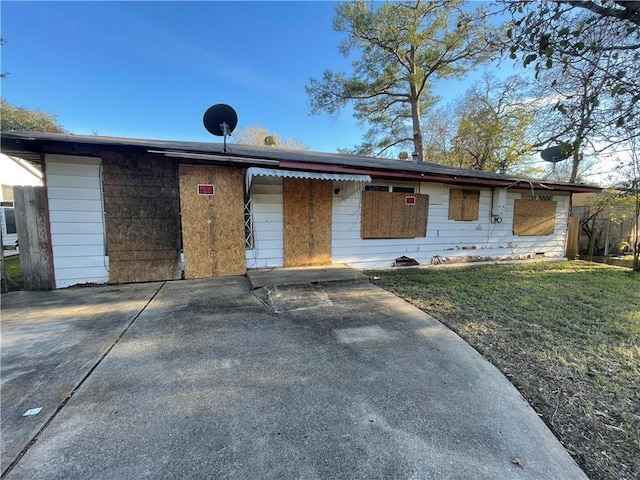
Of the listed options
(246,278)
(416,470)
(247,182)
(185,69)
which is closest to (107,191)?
(247,182)

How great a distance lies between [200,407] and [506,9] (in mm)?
5020

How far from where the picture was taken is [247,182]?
577cm

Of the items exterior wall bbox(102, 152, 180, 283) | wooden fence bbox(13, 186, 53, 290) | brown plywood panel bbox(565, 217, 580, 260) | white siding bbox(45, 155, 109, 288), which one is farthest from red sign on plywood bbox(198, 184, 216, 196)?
brown plywood panel bbox(565, 217, 580, 260)

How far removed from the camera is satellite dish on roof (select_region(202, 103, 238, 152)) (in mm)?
5734

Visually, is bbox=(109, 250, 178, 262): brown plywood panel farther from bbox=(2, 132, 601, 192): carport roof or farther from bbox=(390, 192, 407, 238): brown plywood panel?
bbox=(390, 192, 407, 238): brown plywood panel

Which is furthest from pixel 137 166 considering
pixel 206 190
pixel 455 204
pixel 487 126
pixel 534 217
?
pixel 487 126

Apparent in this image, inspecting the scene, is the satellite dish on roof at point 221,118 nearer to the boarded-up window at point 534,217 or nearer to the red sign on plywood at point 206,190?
the red sign on plywood at point 206,190

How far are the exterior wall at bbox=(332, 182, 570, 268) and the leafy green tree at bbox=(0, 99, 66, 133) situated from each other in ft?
68.8

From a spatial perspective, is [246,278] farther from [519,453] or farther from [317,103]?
[317,103]

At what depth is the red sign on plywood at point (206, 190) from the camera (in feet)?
19.0

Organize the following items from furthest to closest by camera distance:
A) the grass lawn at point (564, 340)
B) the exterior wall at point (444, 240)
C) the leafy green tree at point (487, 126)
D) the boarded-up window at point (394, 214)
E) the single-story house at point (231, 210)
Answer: the leafy green tree at point (487, 126) → the boarded-up window at point (394, 214) → the exterior wall at point (444, 240) → the single-story house at point (231, 210) → the grass lawn at point (564, 340)

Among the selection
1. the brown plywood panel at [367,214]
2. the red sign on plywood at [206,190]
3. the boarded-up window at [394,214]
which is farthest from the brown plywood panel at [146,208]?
A: the boarded-up window at [394,214]

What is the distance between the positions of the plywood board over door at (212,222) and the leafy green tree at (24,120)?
60.7 feet

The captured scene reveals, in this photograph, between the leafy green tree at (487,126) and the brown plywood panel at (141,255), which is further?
the leafy green tree at (487,126)
